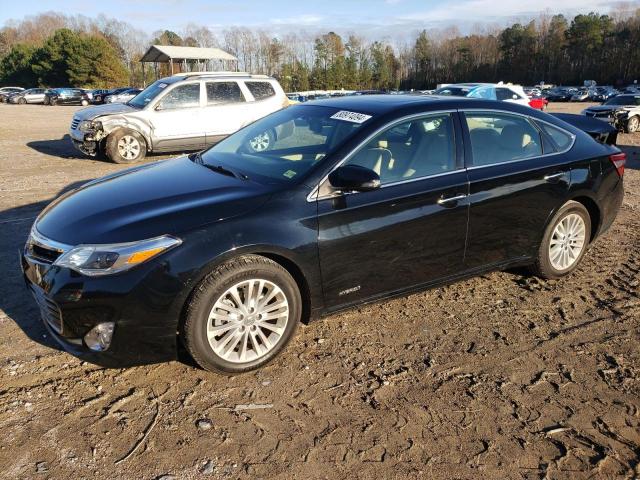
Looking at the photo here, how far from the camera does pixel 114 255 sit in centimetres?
284

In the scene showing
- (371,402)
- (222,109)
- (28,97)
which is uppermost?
(28,97)

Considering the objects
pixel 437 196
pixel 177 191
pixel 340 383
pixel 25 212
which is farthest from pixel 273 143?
pixel 25 212

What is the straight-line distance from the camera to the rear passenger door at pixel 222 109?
11180 millimetres

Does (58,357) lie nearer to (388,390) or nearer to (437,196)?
(388,390)

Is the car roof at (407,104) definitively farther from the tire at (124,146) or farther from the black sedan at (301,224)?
the tire at (124,146)

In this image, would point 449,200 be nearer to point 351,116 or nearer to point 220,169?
point 351,116

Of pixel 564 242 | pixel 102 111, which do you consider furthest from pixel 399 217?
pixel 102 111

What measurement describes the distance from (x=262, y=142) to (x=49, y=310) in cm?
199

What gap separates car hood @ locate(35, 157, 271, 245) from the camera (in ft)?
9.72

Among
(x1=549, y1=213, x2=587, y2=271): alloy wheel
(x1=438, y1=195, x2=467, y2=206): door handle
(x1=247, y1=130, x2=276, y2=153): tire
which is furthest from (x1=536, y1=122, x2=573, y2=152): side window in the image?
(x1=247, y1=130, x2=276, y2=153): tire

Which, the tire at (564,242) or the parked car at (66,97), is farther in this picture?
the parked car at (66,97)

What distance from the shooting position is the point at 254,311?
315cm

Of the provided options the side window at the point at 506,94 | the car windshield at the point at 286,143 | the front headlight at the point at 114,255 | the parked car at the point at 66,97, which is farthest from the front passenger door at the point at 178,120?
the parked car at the point at 66,97

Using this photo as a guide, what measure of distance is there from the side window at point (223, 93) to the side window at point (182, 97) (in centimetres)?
26
